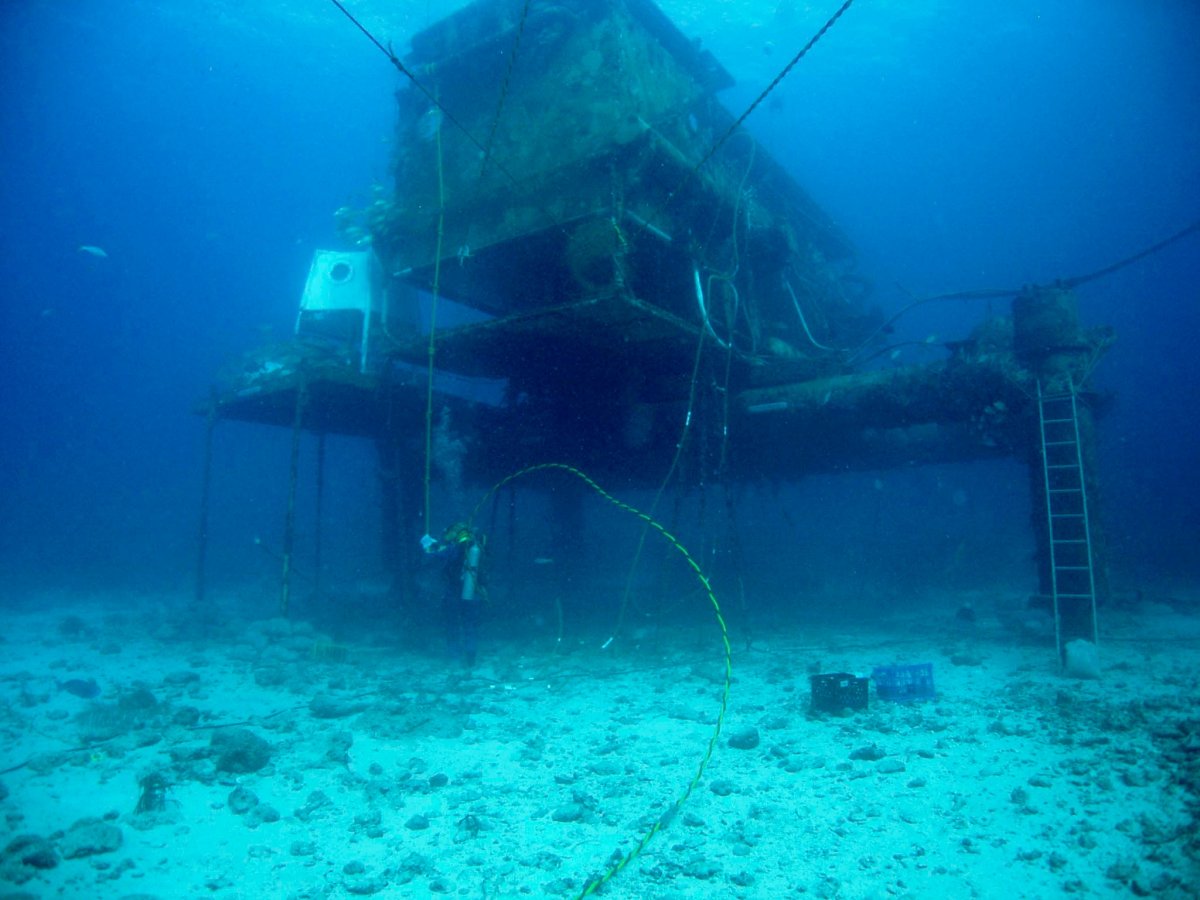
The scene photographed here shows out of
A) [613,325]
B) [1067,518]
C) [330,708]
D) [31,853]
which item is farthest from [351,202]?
[1067,518]

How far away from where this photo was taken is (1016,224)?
93500mm

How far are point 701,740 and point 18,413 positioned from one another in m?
124

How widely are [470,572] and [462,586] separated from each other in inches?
10.9

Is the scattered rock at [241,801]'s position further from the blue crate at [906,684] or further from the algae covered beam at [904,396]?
the algae covered beam at [904,396]

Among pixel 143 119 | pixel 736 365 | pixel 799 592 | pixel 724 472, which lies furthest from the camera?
pixel 143 119

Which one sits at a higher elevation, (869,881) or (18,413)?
(18,413)

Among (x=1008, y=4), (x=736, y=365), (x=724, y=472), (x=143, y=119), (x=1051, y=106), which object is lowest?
(x=724, y=472)

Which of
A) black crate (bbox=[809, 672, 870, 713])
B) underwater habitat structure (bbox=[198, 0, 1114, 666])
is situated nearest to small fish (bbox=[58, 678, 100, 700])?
underwater habitat structure (bbox=[198, 0, 1114, 666])

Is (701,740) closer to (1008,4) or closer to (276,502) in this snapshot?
(1008,4)

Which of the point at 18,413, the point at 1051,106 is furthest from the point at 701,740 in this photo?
the point at 18,413

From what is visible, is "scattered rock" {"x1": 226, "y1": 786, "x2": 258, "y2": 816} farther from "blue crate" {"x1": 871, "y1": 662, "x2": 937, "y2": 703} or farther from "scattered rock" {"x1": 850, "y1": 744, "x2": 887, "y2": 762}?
"blue crate" {"x1": 871, "y1": 662, "x2": 937, "y2": 703}

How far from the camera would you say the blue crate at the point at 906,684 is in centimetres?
685

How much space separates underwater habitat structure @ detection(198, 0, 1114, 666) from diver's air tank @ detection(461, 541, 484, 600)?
1.98 metres

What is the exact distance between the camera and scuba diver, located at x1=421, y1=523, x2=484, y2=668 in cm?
976
